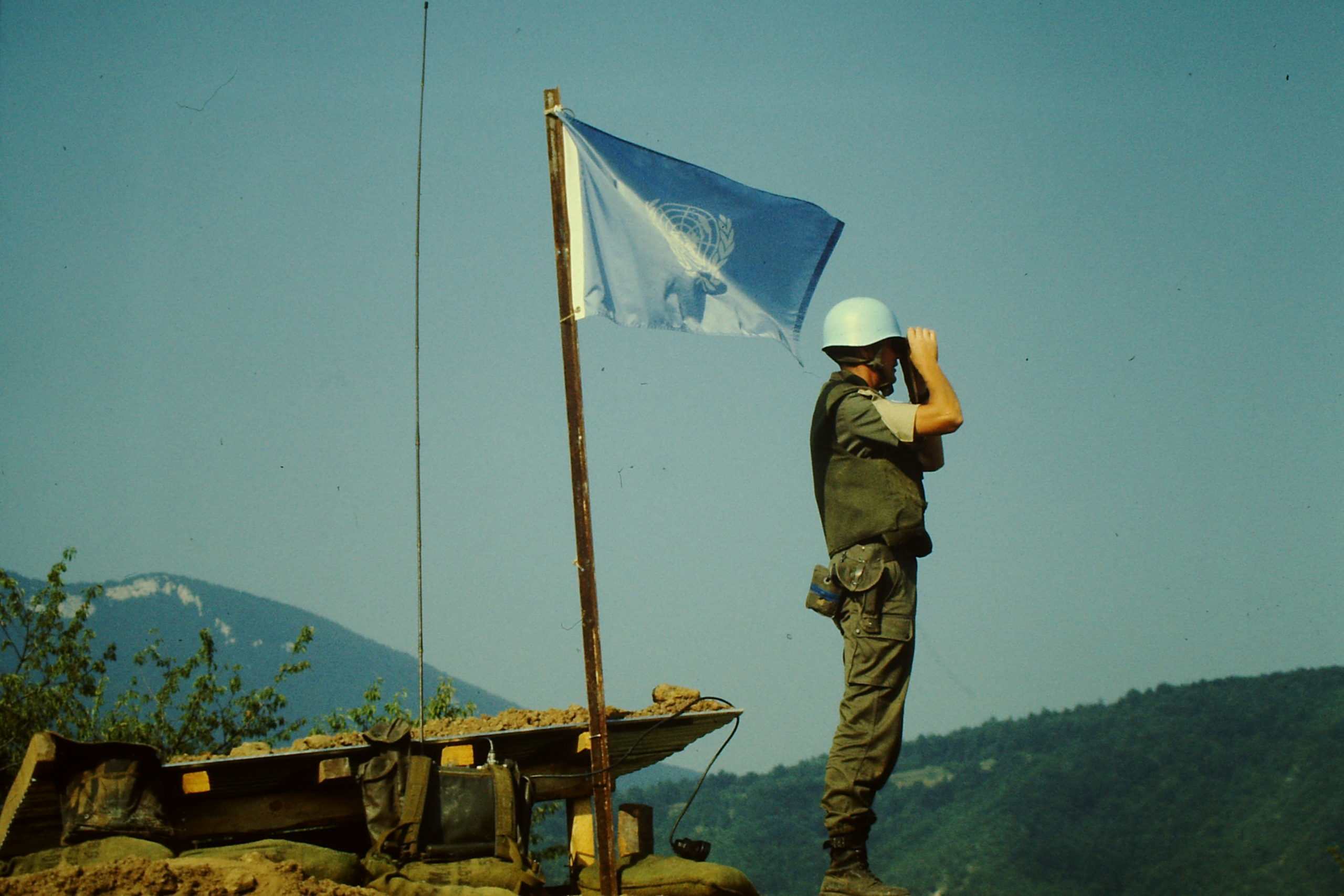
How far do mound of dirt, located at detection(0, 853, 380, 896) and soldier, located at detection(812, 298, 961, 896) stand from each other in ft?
7.83

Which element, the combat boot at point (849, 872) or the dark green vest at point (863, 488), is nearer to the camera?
the combat boot at point (849, 872)

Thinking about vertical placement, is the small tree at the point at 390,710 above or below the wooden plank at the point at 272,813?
above

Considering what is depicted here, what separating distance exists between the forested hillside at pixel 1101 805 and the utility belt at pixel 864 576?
57029mm

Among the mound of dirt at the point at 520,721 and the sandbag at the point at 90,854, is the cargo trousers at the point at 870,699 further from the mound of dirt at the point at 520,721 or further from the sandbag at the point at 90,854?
the sandbag at the point at 90,854

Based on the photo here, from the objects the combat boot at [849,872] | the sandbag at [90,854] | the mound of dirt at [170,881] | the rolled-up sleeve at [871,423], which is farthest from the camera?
the rolled-up sleeve at [871,423]

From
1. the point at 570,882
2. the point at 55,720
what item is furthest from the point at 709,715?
the point at 55,720

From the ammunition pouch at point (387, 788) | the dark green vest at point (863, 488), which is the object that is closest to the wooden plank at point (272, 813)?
the ammunition pouch at point (387, 788)

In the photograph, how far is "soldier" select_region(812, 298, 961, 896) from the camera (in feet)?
18.5

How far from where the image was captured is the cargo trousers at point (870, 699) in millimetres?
5637

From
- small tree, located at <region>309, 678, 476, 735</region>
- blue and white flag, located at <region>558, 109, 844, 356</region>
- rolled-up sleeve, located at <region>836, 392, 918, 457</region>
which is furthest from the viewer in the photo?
small tree, located at <region>309, 678, 476, 735</region>

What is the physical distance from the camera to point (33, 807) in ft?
19.8

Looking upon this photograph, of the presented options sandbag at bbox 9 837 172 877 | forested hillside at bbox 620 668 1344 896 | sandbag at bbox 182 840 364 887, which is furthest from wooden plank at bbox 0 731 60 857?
forested hillside at bbox 620 668 1344 896

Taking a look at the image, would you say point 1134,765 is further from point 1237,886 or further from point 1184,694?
point 1237,886

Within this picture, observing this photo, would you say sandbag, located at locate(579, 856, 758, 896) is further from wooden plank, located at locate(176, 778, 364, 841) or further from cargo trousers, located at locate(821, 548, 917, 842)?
wooden plank, located at locate(176, 778, 364, 841)
